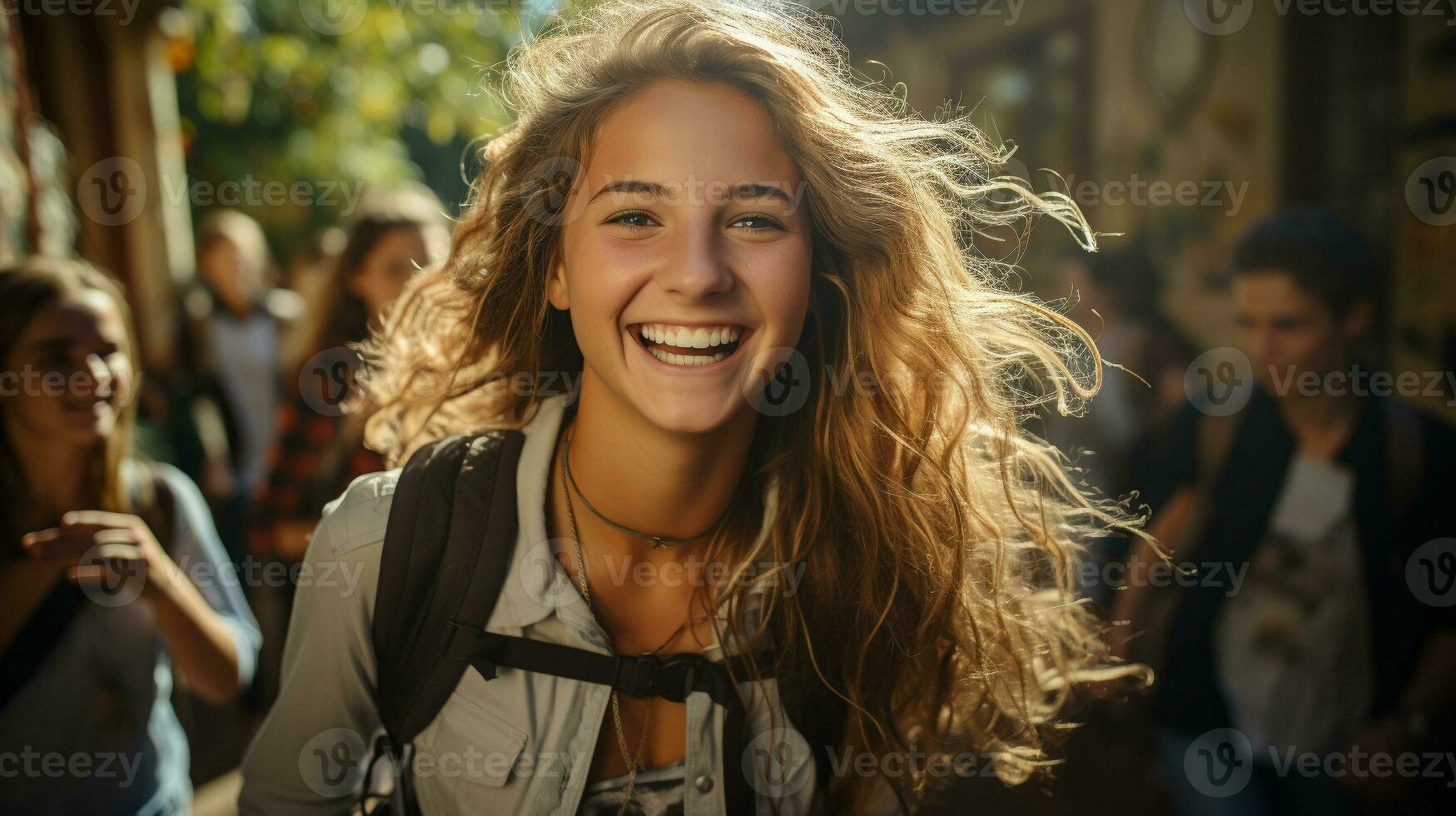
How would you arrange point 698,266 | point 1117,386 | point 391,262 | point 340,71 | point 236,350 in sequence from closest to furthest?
point 698,266, point 391,262, point 1117,386, point 236,350, point 340,71

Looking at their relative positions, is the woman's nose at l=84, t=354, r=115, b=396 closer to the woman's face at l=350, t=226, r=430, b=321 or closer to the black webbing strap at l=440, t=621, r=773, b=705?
the black webbing strap at l=440, t=621, r=773, b=705

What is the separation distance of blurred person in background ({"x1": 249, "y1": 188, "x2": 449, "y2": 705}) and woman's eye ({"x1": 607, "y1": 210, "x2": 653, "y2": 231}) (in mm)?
1969

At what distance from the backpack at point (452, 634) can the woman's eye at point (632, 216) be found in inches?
21.3

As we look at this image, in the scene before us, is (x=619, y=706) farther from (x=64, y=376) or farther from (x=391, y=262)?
(x=391, y=262)

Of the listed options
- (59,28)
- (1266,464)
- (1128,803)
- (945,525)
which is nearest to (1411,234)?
(1266,464)

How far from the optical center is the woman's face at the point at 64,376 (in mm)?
2186

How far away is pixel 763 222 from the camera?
1.85m

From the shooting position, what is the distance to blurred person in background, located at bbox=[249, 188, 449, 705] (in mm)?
3676

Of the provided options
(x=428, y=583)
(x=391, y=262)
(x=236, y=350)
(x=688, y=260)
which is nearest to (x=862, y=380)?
(x=688, y=260)

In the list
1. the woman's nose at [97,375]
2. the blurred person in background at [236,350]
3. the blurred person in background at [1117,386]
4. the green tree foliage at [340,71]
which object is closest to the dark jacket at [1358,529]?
the blurred person in background at [1117,386]

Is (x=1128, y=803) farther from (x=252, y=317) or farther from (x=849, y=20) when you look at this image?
(x=849, y=20)

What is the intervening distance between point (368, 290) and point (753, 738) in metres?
2.63

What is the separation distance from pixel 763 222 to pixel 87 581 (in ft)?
5.43

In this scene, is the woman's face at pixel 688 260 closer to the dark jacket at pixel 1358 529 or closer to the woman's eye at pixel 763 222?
the woman's eye at pixel 763 222
